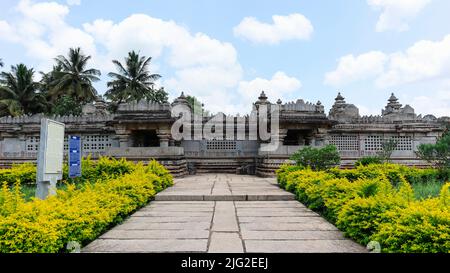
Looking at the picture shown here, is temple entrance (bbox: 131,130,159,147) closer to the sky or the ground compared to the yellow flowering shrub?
closer to the sky

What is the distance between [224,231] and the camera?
456 cm

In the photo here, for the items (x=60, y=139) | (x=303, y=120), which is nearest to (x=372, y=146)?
(x=303, y=120)

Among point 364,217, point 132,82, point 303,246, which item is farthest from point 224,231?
point 132,82

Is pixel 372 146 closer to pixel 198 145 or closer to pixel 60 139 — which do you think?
pixel 198 145

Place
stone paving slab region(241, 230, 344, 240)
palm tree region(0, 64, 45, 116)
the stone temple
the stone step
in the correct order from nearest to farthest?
stone paving slab region(241, 230, 344, 240) → the stone step → the stone temple → palm tree region(0, 64, 45, 116)

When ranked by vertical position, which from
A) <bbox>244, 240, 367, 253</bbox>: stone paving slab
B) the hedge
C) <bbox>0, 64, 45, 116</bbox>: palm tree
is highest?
<bbox>0, 64, 45, 116</bbox>: palm tree

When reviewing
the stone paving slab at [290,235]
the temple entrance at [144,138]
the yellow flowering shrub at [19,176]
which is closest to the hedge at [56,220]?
the stone paving slab at [290,235]

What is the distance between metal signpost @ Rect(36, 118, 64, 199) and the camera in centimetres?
620

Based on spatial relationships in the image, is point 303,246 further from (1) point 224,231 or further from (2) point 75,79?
(2) point 75,79

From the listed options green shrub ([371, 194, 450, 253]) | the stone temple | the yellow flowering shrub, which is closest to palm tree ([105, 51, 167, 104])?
the stone temple

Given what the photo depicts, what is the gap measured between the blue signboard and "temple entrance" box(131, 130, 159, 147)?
9.86m

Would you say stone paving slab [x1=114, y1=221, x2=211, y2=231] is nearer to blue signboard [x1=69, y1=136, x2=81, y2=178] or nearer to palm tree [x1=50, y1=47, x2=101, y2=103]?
blue signboard [x1=69, y1=136, x2=81, y2=178]

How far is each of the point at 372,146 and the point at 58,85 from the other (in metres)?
30.5

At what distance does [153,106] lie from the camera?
17.0 m
